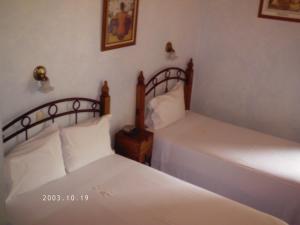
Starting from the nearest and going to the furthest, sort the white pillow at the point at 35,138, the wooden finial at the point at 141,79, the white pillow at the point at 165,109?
the white pillow at the point at 35,138, the wooden finial at the point at 141,79, the white pillow at the point at 165,109

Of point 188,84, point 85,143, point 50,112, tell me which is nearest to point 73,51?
point 50,112

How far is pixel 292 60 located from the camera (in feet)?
11.8

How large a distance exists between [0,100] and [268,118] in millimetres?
2823

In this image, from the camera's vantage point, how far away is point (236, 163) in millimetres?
2994

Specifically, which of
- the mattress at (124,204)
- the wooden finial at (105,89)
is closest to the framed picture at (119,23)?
the wooden finial at (105,89)

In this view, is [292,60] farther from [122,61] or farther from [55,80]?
[55,80]

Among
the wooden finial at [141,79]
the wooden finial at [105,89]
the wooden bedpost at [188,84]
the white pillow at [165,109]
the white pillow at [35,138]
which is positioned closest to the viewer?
the white pillow at [35,138]

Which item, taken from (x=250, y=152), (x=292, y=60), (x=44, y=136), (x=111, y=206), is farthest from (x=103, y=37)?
(x=292, y=60)

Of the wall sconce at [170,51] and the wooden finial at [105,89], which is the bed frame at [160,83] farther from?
the wooden finial at [105,89]

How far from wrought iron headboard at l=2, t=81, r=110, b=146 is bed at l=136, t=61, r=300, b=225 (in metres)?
0.49

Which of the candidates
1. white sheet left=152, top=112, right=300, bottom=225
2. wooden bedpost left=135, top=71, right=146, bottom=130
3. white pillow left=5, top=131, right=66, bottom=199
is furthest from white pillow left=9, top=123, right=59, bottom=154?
white sheet left=152, top=112, right=300, bottom=225

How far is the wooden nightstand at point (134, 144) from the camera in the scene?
3.12m

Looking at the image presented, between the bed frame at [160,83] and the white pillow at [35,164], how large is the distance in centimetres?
108

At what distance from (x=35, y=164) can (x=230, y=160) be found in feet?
5.28
